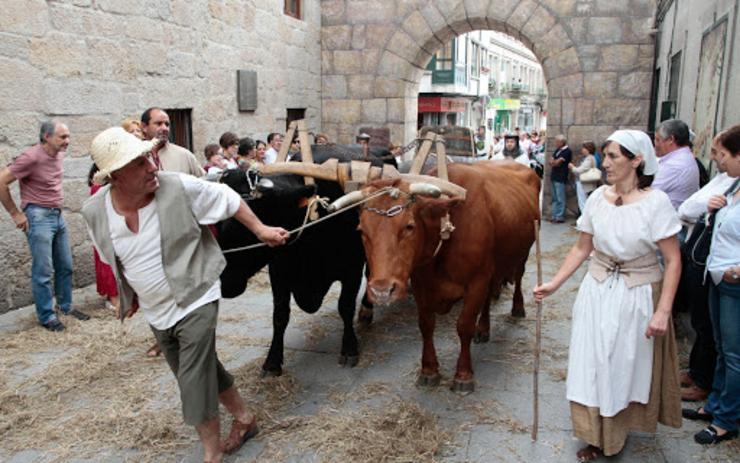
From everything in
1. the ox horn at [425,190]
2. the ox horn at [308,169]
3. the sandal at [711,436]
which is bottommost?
the sandal at [711,436]

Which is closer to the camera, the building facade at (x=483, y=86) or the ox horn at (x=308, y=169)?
the ox horn at (x=308, y=169)

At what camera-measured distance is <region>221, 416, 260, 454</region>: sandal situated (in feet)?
10.6

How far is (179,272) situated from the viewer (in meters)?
2.79

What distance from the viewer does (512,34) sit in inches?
417

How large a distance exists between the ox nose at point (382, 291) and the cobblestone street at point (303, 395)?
0.82 metres

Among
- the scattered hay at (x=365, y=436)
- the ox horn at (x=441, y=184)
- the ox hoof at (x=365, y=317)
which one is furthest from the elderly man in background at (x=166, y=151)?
the scattered hay at (x=365, y=436)

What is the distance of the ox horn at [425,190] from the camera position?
3.15m

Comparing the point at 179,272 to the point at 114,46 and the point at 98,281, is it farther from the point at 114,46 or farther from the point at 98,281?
the point at 114,46

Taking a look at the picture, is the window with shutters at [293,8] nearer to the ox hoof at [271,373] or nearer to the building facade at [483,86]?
the building facade at [483,86]

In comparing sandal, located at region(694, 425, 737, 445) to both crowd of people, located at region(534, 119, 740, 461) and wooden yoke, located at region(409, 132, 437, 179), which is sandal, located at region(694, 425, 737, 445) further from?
wooden yoke, located at region(409, 132, 437, 179)

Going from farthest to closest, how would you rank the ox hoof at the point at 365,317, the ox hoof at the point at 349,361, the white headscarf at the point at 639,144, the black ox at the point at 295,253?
the ox hoof at the point at 365,317 → the ox hoof at the point at 349,361 → the black ox at the point at 295,253 → the white headscarf at the point at 639,144

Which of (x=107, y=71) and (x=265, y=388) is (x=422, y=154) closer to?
(x=265, y=388)

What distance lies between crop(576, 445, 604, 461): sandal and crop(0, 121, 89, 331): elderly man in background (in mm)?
4180

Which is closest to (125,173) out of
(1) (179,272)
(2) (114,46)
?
(1) (179,272)
